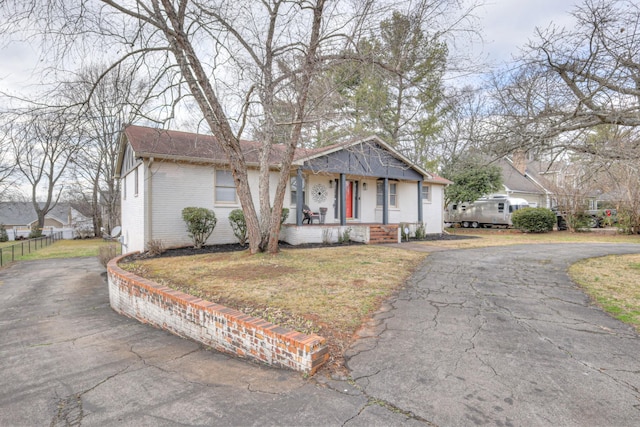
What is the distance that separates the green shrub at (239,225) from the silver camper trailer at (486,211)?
699 inches

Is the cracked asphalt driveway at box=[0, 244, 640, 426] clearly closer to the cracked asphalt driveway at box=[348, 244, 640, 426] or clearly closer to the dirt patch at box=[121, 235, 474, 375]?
the cracked asphalt driveway at box=[348, 244, 640, 426]

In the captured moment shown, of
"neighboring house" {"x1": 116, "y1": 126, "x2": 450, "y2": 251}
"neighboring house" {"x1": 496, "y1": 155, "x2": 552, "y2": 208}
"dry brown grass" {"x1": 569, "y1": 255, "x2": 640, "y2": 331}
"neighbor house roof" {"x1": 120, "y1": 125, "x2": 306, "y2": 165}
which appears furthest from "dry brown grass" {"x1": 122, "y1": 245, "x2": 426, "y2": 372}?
"neighboring house" {"x1": 496, "y1": 155, "x2": 552, "y2": 208}

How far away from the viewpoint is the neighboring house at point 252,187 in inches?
407

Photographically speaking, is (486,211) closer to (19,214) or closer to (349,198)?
→ (349,198)

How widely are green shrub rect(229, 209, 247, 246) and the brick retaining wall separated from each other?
516cm

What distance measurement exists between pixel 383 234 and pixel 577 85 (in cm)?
771

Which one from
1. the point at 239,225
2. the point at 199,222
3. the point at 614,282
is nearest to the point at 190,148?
the point at 199,222

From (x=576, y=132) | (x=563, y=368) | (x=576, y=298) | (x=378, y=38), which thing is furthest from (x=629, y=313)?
(x=378, y=38)

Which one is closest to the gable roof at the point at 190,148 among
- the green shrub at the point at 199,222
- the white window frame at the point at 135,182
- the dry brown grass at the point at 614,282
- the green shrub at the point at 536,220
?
the white window frame at the point at 135,182

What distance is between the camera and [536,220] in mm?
17469

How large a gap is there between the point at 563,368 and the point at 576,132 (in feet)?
18.9

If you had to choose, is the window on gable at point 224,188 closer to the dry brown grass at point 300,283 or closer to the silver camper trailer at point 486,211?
the dry brown grass at point 300,283

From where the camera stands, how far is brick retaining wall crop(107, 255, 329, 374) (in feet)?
9.62

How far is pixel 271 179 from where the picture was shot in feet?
41.2
